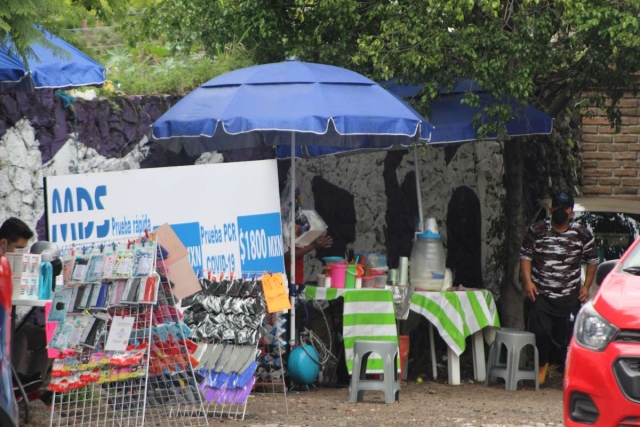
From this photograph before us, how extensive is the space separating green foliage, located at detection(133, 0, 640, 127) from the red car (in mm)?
3899

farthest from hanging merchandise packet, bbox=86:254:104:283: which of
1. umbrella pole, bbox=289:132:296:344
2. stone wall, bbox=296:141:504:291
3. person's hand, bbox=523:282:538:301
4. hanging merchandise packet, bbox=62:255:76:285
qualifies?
person's hand, bbox=523:282:538:301

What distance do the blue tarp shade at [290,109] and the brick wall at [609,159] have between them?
583 centimetres

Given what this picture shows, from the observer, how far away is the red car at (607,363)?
5918mm

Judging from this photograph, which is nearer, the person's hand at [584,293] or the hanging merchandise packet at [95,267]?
the hanging merchandise packet at [95,267]

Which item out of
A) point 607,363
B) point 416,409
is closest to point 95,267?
point 416,409

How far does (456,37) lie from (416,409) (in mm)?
3368

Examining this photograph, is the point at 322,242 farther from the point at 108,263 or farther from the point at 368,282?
the point at 108,263

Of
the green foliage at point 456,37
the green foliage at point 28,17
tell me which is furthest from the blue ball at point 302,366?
the green foliage at point 28,17

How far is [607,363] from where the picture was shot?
6.01 m

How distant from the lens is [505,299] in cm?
1209

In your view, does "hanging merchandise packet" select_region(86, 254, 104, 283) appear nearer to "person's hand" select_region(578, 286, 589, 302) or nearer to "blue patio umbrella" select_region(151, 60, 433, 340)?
"blue patio umbrella" select_region(151, 60, 433, 340)

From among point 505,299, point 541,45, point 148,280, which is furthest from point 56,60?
point 505,299

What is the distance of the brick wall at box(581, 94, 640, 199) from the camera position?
49.5 ft

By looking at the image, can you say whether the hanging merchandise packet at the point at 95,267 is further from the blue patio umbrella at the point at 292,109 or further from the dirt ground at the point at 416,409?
the blue patio umbrella at the point at 292,109
